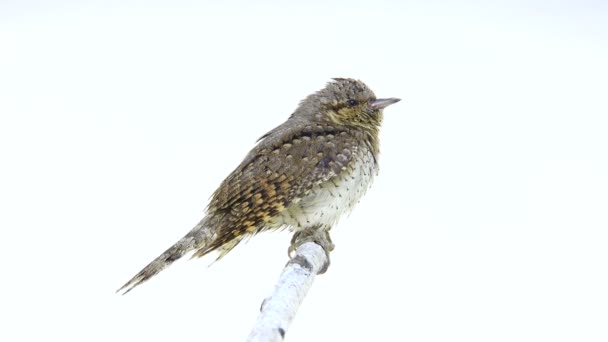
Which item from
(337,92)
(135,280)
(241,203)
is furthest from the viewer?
(337,92)

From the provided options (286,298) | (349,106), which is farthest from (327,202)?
(286,298)

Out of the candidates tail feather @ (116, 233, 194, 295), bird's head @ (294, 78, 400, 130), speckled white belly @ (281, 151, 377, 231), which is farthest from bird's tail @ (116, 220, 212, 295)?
bird's head @ (294, 78, 400, 130)

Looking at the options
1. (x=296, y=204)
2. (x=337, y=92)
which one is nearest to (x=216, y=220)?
(x=296, y=204)

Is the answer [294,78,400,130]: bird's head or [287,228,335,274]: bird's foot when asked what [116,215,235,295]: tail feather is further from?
[294,78,400,130]: bird's head

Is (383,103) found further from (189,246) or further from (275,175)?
(189,246)

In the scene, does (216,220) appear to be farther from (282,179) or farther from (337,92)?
(337,92)

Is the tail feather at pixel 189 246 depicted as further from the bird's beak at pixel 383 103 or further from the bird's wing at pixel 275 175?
the bird's beak at pixel 383 103
